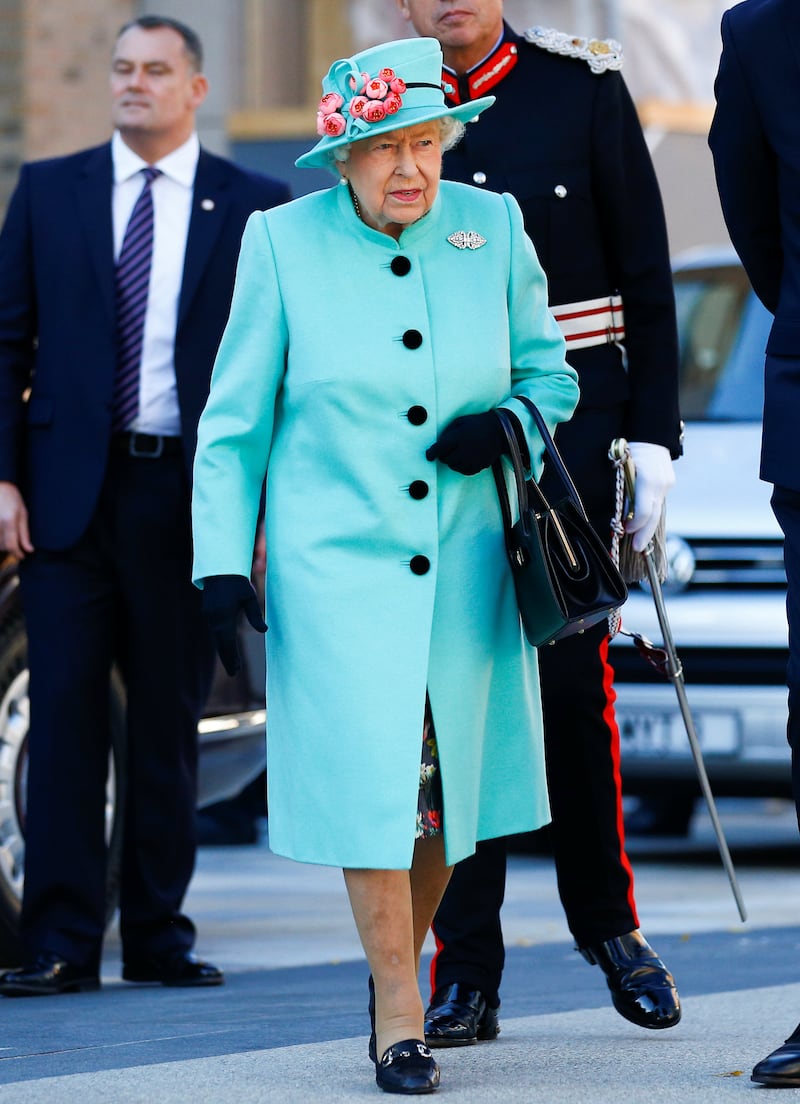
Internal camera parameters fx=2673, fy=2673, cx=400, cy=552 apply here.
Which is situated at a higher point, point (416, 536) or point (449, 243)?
point (449, 243)

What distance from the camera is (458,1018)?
5.08 m

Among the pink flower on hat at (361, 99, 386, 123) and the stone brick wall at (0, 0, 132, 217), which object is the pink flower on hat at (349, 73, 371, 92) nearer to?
the pink flower on hat at (361, 99, 386, 123)

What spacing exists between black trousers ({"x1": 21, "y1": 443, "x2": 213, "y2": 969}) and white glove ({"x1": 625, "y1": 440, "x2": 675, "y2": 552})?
1.45 metres

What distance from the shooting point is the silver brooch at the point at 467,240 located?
4801 millimetres

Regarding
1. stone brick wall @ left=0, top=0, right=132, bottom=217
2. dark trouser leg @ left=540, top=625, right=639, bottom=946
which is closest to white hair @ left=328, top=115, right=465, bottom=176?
dark trouser leg @ left=540, top=625, right=639, bottom=946

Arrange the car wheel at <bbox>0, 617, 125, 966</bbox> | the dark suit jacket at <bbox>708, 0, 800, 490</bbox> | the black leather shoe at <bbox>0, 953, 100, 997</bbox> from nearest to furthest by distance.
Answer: the dark suit jacket at <bbox>708, 0, 800, 490</bbox>, the black leather shoe at <bbox>0, 953, 100, 997</bbox>, the car wheel at <bbox>0, 617, 125, 966</bbox>

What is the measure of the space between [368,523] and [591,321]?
1.01 metres

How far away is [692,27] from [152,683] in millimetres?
11906

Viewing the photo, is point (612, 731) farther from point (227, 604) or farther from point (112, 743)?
point (112, 743)

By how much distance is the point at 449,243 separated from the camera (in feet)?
15.7

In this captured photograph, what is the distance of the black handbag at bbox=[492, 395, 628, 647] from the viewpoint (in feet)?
15.3

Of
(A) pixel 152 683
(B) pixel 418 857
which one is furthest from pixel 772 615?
(B) pixel 418 857

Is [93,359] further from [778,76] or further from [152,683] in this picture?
[778,76]

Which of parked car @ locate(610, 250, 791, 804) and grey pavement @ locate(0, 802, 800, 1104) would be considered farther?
parked car @ locate(610, 250, 791, 804)
